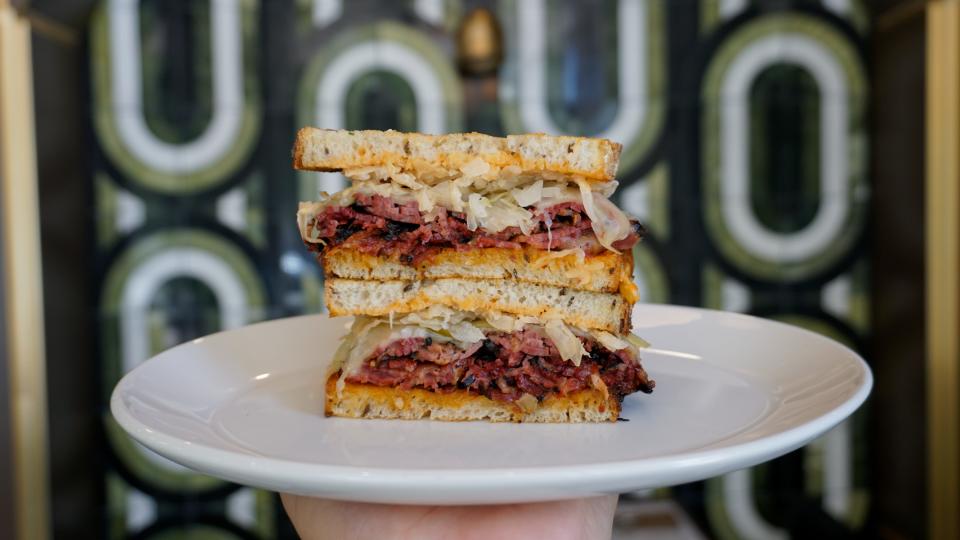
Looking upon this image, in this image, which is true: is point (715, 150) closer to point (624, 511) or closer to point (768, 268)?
point (768, 268)

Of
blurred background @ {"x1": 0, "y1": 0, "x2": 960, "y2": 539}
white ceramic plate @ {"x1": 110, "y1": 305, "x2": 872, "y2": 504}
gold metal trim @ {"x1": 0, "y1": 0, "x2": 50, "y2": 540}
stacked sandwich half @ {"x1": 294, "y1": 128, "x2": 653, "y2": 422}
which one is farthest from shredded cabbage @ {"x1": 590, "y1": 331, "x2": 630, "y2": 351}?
gold metal trim @ {"x1": 0, "y1": 0, "x2": 50, "y2": 540}

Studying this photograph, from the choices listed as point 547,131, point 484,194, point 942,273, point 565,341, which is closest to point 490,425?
point 565,341

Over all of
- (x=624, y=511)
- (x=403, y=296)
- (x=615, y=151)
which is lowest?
(x=624, y=511)

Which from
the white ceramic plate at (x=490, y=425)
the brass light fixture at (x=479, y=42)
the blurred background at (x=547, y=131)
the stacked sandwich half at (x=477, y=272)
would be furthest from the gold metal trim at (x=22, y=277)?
the stacked sandwich half at (x=477, y=272)

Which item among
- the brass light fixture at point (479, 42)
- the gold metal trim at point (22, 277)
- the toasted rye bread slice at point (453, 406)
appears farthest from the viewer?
the brass light fixture at point (479, 42)

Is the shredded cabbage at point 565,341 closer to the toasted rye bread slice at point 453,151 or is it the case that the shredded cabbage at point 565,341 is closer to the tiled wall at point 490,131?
the toasted rye bread slice at point 453,151

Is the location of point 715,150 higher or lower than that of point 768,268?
higher

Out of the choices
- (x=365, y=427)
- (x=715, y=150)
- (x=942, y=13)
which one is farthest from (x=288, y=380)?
Result: (x=942, y=13)
